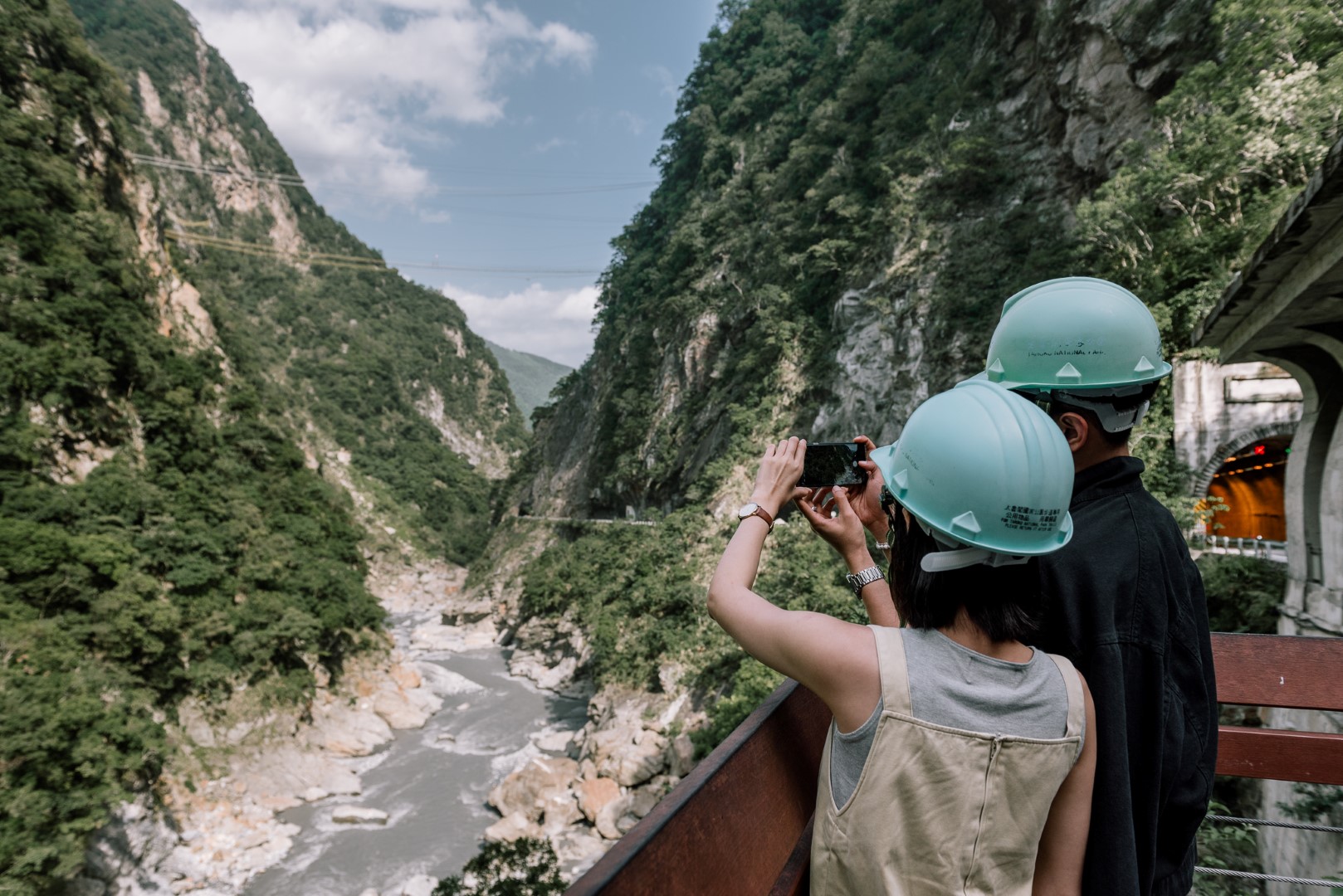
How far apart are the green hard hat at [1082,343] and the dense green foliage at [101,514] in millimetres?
14649

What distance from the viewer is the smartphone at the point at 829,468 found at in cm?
143

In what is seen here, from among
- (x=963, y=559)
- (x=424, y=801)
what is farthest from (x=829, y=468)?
(x=424, y=801)

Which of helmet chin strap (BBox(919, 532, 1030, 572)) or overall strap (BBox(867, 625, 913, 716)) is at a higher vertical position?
helmet chin strap (BBox(919, 532, 1030, 572))

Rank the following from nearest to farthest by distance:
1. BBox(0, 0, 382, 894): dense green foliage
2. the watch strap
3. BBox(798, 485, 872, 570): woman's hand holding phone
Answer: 1. the watch strap
2. BBox(798, 485, 872, 570): woman's hand holding phone
3. BBox(0, 0, 382, 894): dense green foliage

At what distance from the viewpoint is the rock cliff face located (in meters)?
15.1

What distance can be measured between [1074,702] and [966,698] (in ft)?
0.63

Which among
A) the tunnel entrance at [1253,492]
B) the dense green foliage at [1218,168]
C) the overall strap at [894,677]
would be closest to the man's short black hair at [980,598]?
the overall strap at [894,677]

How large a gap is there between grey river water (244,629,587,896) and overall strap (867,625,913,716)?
15424mm

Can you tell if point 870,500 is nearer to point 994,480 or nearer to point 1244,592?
point 994,480

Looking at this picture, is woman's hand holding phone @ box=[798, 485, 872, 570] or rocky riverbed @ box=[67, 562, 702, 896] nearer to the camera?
woman's hand holding phone @ box=[798, 485, 872, 570]

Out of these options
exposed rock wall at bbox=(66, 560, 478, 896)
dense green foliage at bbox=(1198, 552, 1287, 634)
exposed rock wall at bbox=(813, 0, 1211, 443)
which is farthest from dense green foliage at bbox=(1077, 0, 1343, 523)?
exposed rock wall at bbox=(66, 560, 478, 896)

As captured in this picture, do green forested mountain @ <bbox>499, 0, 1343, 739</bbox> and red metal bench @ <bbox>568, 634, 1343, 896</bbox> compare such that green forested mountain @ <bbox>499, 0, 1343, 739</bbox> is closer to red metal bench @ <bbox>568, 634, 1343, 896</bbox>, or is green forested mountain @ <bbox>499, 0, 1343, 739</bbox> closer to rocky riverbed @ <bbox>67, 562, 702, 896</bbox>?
rocky riverbed @ <bbox>67, 562, 702, 896</bbox>

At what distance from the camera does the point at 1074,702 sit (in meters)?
0.97

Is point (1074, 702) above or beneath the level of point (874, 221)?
beneath
